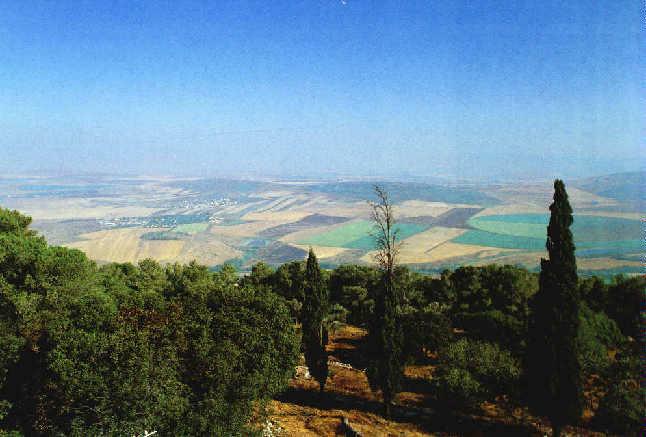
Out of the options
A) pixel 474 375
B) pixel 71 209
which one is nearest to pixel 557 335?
pixel 474 375

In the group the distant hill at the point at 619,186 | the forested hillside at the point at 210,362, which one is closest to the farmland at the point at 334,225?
the distant hill at the point at 619,186

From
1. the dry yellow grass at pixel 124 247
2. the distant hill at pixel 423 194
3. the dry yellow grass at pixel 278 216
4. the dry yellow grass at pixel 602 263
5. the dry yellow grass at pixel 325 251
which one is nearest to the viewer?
the dry yellow grass at pixel 602 263

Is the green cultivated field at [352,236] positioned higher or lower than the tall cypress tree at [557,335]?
lower

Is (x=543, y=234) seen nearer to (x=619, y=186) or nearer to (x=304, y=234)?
(x=304, y=234)

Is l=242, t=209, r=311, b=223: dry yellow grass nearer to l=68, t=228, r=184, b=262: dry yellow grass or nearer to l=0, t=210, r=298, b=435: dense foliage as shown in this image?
l=68, t=228, r=184, b=262: dry yellow grass

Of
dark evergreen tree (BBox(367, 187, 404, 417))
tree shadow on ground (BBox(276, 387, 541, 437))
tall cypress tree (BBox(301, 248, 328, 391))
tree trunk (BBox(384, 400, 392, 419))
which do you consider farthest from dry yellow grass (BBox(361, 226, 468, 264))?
tree trunk (BBox(384, 400, 392, 419))

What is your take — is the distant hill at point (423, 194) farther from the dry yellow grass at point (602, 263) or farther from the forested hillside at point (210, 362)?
the forested hillside at point (210, 362)
